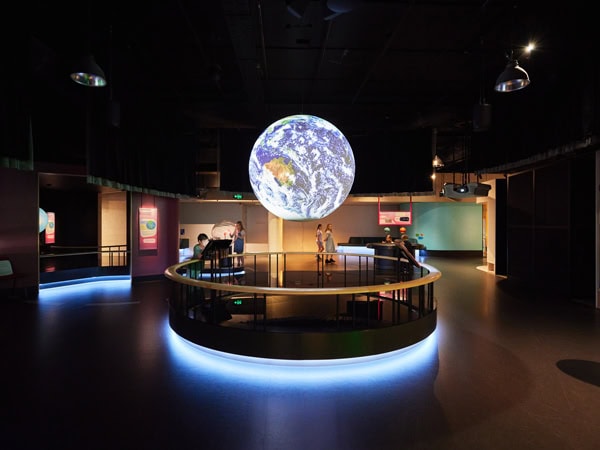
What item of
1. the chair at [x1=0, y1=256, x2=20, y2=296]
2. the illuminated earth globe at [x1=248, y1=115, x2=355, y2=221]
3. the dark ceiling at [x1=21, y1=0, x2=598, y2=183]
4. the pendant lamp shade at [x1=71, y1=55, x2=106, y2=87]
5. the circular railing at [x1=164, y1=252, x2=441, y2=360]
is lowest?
the circular railing at [x1=164, y1=252, x2=441, y2=360]

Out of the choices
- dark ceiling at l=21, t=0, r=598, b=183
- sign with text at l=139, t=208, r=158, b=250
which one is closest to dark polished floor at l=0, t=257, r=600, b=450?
dark ceiling at l=21, t=0, r=598, b=183

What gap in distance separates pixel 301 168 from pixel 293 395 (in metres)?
3.21

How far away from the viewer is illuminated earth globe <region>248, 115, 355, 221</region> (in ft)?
17.2

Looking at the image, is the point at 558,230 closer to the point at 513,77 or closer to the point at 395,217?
the point at 513,77

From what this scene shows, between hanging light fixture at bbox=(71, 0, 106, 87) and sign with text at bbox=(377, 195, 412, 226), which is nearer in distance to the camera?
hanging light fixture at bbox=(71, 0, 106, 87)

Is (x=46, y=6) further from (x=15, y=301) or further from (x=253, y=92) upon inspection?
(x=15, y=301)

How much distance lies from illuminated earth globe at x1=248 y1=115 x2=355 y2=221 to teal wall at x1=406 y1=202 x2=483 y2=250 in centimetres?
1340

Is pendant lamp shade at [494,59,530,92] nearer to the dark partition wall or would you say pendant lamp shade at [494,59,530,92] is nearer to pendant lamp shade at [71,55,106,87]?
the dark partition wall

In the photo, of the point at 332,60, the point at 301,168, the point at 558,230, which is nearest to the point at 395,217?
the point at 558,230

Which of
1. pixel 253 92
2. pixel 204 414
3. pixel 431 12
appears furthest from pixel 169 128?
pixel 204 414

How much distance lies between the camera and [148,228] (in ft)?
33.1

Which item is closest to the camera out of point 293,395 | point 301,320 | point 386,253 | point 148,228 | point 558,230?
point 293,395

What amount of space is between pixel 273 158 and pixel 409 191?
20.0ft

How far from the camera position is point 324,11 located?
4.20m
